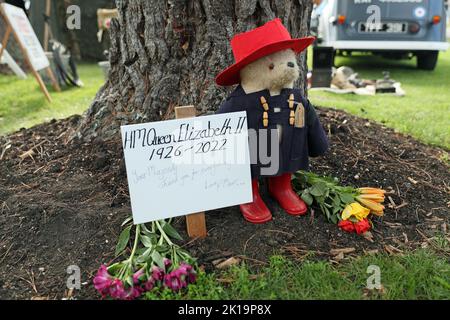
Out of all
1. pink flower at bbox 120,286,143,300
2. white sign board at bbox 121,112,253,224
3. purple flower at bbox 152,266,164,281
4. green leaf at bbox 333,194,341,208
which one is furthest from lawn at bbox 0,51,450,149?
pink flower at bbox 120,286,143,300

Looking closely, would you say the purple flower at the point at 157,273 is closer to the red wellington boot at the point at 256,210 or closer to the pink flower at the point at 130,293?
the pink flower at the point at 130,293

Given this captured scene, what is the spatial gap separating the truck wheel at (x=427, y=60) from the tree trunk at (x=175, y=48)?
5.75 m

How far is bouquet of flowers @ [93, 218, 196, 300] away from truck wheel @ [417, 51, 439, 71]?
7.03 m

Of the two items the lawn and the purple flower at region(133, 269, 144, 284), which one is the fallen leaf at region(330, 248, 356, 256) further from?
the lawn

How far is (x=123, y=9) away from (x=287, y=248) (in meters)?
1.77

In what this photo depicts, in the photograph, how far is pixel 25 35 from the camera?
18.2 ft

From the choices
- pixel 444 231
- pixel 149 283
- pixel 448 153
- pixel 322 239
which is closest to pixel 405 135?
pixel 448 153

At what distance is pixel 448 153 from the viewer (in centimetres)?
327

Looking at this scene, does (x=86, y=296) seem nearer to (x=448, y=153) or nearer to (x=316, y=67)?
(x=448, y=153)

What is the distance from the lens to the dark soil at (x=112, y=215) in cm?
194

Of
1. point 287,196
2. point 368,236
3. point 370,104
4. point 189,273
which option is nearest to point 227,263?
point 189,273

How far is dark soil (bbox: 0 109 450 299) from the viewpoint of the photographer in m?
1.94

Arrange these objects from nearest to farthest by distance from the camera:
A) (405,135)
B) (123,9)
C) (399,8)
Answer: (123,9)
(405,135)
(399,8)

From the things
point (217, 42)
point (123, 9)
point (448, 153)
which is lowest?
→ point (448, 153)
